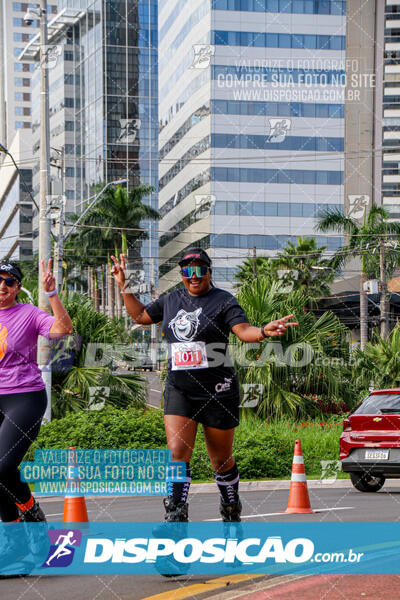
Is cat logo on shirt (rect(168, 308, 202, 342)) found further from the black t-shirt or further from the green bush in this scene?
the green bush

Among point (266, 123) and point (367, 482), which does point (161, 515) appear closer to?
point (367, 482)

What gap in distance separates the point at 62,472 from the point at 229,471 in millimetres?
7631

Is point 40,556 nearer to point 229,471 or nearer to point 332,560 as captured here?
point 229,471

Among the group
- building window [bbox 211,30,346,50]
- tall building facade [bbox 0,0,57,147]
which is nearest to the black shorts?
building window [bbox 211,30,346,50]

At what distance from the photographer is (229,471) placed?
5.54 metres

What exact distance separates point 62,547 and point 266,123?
287ft

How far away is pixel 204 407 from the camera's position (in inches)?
212

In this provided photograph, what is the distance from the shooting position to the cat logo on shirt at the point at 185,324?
5.51 meters

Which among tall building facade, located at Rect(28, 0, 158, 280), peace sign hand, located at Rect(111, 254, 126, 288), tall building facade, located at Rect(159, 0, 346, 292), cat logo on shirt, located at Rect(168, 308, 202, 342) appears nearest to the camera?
cat logo on shirt, located at Rect(168, 308, 202, 342)

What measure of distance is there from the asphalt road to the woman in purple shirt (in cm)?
45

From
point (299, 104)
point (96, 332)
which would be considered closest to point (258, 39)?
point (299, 104)

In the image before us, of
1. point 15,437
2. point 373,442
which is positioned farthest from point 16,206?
point 15,437

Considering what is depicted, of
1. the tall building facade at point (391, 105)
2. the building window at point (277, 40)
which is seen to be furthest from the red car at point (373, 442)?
the tall building facade at point (391, 105)

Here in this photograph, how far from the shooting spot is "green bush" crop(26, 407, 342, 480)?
1334 cm
